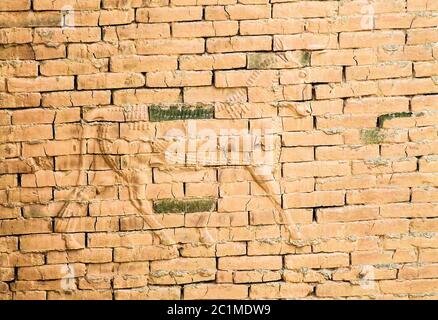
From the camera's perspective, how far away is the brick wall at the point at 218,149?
7.81 feet

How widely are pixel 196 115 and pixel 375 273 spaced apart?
127 cm

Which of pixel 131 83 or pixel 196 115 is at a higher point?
pixel 131 83

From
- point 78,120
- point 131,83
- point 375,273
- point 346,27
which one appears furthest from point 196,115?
point 375,273

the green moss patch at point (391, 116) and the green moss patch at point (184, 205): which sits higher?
the green moss patch at point (391, 116)

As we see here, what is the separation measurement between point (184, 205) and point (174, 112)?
0.49 metres

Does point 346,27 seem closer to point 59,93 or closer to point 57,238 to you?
point 59,93

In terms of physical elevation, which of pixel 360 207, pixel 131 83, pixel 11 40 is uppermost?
pixel 11 40

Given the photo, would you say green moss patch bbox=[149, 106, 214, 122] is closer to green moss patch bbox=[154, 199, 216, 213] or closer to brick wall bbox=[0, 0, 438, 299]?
brick wall bbox=[0, 0, 438, 299]

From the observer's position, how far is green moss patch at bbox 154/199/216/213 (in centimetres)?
245

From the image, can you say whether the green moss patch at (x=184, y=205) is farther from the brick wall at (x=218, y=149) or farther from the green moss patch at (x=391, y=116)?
the green moss patch at (x=391, y=116)

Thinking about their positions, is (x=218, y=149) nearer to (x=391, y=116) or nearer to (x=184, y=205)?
(x=184, y=205)

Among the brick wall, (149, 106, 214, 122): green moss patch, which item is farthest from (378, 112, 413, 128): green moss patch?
(149, 106, 214, 122): green moss patch

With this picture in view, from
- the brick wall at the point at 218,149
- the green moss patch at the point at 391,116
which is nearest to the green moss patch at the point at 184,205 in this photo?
the brick wall at the point at 218,149

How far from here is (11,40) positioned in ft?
7.75
